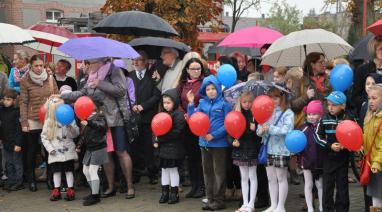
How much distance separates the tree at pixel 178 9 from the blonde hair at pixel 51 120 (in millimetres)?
3887

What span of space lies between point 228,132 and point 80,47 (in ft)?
7.32

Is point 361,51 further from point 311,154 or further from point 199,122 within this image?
point 199,122

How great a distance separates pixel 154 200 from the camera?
24.5 ft

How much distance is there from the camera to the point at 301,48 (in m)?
7.70

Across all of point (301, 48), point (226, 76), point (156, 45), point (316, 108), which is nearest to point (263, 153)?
point (316, 108)

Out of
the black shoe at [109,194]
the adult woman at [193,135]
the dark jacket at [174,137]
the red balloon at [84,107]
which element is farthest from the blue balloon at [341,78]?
the black shoe at [109,194]

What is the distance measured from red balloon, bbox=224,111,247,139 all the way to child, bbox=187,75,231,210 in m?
0.32

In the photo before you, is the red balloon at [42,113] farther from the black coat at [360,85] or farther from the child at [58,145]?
the black coat at [360,85]

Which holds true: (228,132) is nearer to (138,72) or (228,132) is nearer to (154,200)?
(154,200)

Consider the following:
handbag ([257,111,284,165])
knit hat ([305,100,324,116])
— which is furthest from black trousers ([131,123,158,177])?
knit hat ([305,100,324,116])

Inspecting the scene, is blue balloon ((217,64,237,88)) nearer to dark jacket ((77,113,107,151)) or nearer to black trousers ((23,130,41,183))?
dark jacket ((77,113,107,151))

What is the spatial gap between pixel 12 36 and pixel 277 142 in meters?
4.35

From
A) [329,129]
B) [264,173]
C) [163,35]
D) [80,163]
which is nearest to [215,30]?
[163,35]

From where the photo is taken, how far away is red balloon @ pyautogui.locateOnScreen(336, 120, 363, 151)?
5.34 metres
